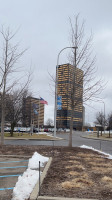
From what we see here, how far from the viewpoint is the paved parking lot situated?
5368 mm

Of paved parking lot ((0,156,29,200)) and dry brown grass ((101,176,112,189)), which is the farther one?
dry brown grass ((101,176,112,189))

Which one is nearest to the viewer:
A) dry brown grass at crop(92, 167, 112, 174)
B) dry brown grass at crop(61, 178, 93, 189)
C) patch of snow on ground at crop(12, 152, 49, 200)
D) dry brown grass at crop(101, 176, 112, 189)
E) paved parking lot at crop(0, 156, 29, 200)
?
patch of snow on ground at crop(12, 152, 49, 200)

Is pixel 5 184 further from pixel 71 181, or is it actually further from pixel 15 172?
pixel 71 181

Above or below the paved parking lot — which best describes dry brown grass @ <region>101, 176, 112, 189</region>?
above

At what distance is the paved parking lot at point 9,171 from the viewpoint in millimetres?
5368

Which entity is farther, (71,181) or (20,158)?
(20,158)

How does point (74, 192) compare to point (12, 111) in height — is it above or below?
below

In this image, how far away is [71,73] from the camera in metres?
14.0

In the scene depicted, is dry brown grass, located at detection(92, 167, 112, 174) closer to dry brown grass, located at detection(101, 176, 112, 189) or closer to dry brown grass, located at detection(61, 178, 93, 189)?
dry brown grass, located at detection(101, 176, 112, 189)

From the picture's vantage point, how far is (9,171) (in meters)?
7.39

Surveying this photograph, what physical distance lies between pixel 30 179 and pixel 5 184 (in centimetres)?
70

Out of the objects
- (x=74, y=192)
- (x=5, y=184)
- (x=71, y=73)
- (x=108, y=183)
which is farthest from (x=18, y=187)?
(x=71, y=73)

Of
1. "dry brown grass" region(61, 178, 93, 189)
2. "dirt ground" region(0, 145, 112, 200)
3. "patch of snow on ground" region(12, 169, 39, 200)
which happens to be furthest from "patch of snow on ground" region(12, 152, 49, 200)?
→ "dry brown grass" region(61, 178, 93, 189)

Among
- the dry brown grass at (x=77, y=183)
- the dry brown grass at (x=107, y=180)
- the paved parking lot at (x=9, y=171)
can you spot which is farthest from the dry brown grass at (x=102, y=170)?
the paved parking lot at (x=9, y=171)
